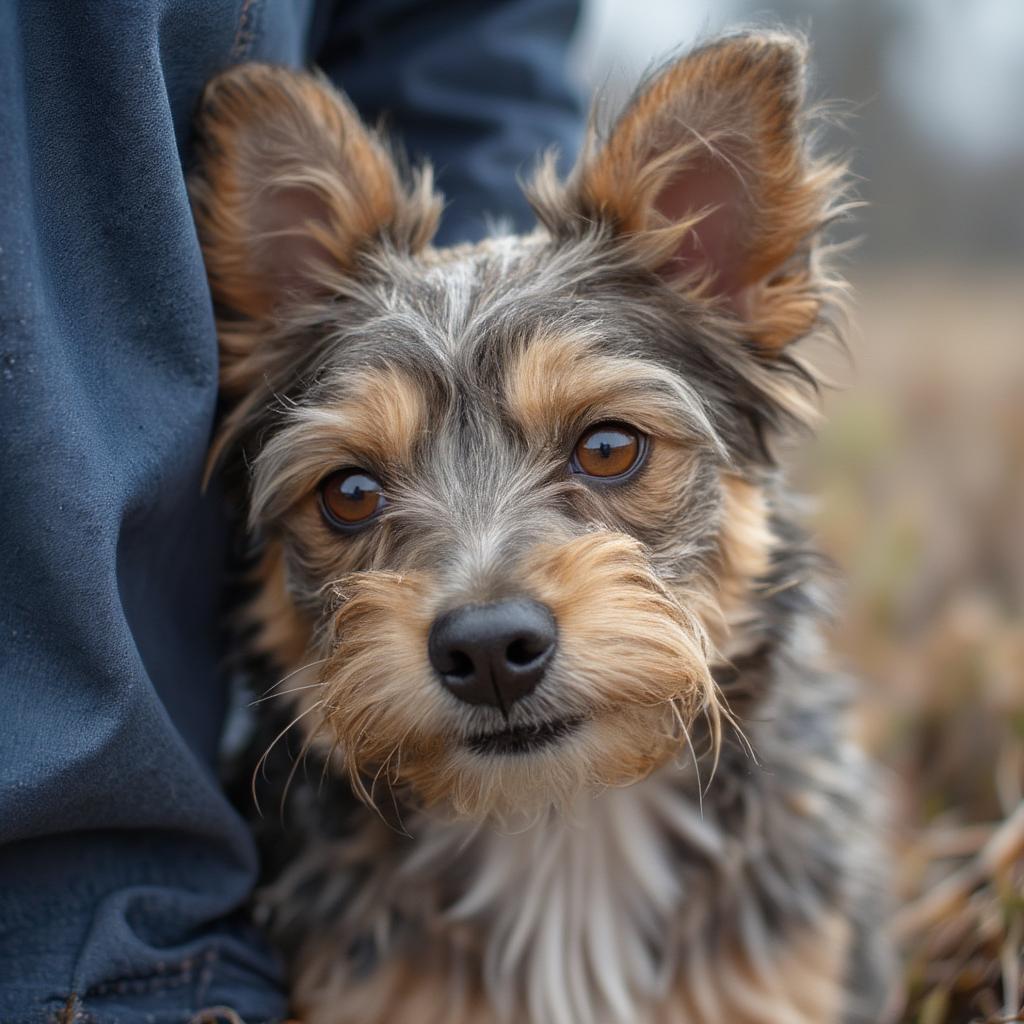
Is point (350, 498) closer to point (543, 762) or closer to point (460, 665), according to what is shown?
point (460, 665)

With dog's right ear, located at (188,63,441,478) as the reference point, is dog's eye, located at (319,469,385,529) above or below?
below

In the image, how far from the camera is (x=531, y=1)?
170 inches

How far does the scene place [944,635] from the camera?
18.2 ft

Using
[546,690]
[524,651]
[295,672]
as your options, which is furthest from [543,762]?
[295,672]

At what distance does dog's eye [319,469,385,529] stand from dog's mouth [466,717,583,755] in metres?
0.68

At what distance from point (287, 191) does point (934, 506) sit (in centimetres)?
564

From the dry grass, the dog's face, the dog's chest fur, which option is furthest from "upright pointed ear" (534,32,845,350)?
the dog's chest fur

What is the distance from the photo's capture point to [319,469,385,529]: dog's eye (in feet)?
10.1

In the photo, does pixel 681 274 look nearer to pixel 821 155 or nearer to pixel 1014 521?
pixel 821 155

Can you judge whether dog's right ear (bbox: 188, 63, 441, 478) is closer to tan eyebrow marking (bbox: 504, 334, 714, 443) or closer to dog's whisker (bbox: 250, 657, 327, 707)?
dog's whisker (bbox: 250, 657, 327, 707)

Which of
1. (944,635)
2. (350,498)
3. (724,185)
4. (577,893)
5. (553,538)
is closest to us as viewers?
(553,538)

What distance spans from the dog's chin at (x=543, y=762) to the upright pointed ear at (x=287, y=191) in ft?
4.65

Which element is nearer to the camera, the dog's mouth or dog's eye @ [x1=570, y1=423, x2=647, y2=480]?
the dog's mouth

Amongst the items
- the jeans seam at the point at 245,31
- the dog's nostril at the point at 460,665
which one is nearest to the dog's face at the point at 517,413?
the dog's nostril at the point at 460,665
